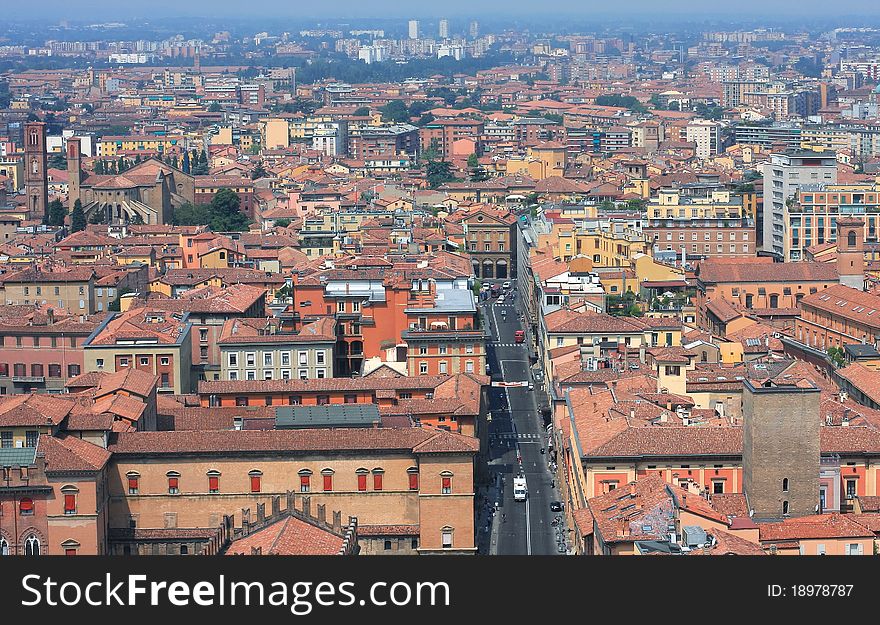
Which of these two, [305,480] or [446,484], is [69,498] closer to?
[305,480]

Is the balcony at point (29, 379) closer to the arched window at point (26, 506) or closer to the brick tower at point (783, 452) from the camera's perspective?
the arched window at point (26, 506)

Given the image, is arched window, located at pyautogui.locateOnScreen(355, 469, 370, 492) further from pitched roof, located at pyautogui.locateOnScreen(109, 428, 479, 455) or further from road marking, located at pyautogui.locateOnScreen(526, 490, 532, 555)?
road marking, located at pyautogui.locateOnScreen(526, 490, 532, 555)

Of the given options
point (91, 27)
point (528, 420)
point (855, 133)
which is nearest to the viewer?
point (528, 420)

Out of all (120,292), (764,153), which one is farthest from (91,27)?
(120,292)

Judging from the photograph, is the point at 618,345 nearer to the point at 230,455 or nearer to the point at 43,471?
the point at 230,455
